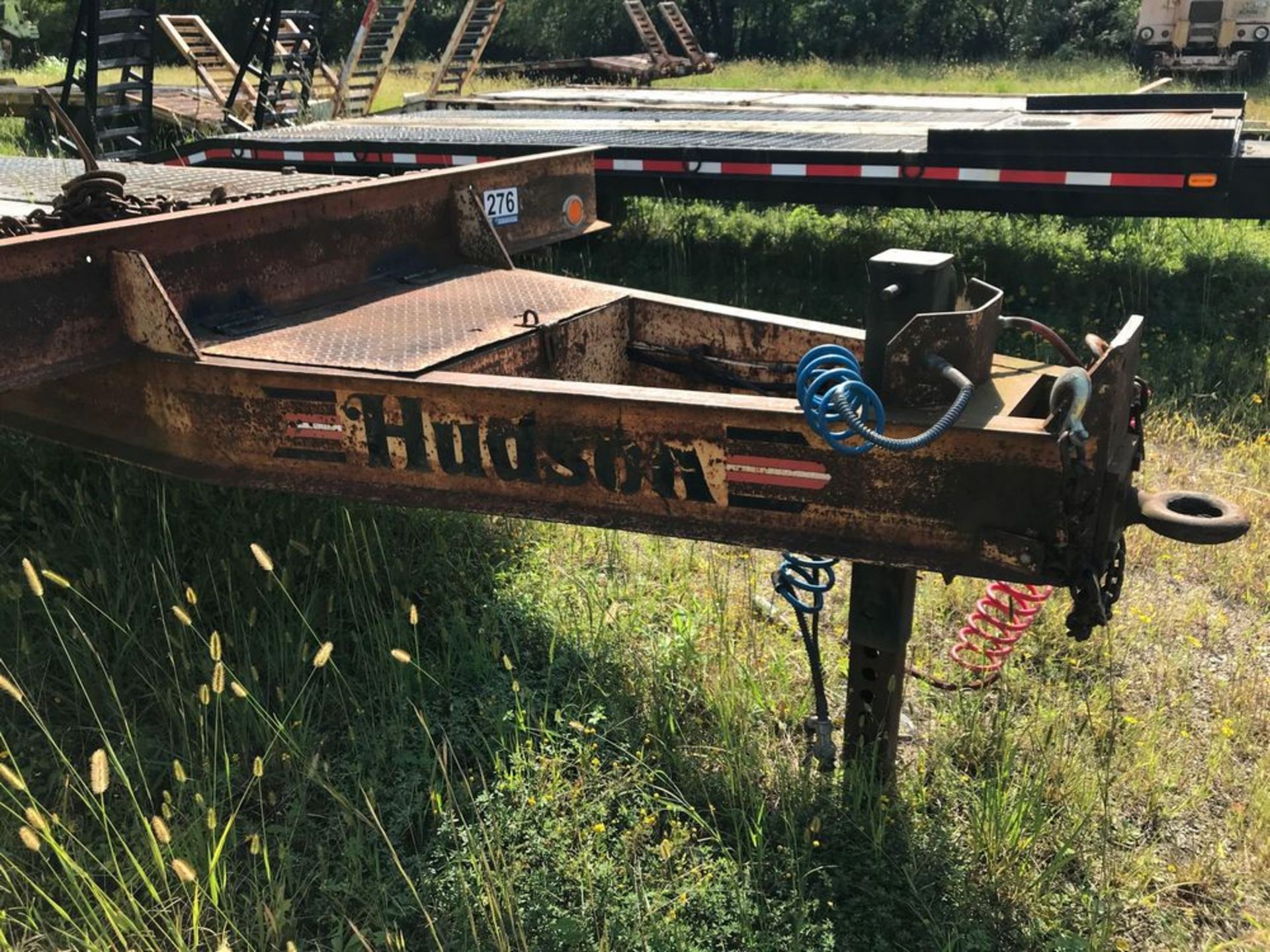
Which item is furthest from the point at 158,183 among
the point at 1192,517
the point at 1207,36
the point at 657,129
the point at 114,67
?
the point at 1207,36

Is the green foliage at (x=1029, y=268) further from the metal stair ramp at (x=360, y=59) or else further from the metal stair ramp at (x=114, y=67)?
the metal stair ramp at (x=360, y=59)

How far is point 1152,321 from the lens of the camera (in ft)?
19.2

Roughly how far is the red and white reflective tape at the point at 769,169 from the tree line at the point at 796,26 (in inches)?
810

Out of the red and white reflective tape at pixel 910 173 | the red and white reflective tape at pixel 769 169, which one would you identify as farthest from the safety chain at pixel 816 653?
the red and white reflective tape at pixel 910 173

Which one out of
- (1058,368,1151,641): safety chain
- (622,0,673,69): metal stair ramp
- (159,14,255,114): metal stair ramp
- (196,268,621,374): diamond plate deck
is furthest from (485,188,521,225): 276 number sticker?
(622,0,673,69): metal stair ramp

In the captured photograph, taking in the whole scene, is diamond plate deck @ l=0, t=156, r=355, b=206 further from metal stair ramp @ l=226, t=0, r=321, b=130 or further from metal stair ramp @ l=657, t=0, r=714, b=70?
metal stair ramp @ l=657, t=0, r=714, b=70

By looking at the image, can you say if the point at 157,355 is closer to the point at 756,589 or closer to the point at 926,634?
the point at 756,589

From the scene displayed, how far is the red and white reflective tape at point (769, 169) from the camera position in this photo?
5.17 meters

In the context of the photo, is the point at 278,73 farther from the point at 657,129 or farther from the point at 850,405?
the point at 850,405

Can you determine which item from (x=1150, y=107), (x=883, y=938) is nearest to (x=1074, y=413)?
(x=883, y=938)

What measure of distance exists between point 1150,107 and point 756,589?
524cm

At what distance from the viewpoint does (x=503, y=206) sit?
3.59 m

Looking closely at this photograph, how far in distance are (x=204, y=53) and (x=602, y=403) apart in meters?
13.2

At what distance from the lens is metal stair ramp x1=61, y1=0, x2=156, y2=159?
25.3 ft
